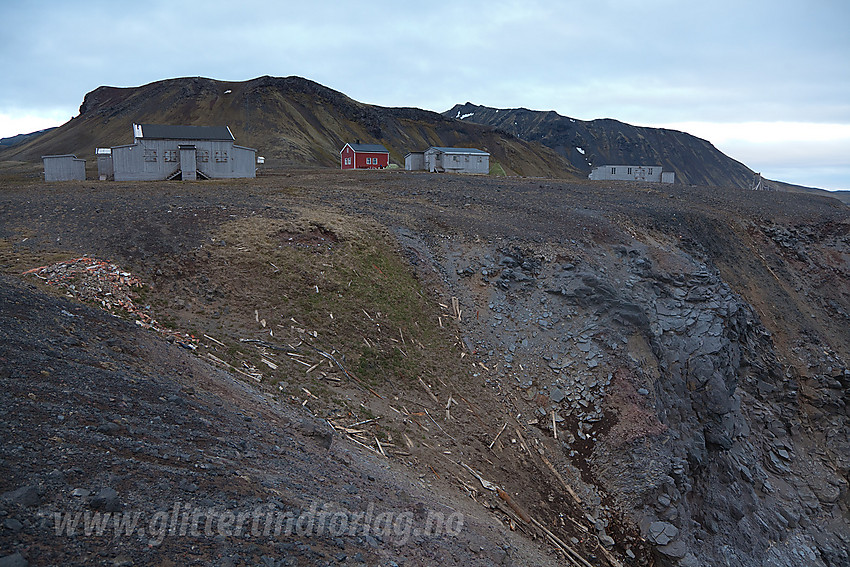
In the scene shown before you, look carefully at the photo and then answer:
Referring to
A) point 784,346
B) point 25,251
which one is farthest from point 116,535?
point 784,346

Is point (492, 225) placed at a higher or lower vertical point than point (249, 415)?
higher

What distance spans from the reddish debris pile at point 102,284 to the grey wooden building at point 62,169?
27335 millimetres

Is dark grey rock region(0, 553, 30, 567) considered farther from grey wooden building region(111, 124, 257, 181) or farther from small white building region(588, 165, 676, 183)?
small white building region(588, 165, 676, 183)

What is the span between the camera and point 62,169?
35.2m

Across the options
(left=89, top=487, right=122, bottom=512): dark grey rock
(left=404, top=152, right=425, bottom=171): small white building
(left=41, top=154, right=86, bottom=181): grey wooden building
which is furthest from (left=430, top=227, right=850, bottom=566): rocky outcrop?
(left=404, top=152, right=425, bottom=171): small white building

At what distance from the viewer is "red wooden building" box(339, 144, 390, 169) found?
64.2 metres

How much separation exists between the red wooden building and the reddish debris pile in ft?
172

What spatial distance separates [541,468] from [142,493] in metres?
10.3

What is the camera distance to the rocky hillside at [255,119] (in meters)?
81.6

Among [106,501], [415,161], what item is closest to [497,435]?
[106,501]

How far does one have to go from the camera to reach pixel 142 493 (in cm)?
585

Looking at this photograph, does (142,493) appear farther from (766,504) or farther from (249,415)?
(766,504)

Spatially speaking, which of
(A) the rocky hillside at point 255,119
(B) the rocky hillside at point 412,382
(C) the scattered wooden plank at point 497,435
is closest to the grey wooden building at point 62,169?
(B) the rocky hillside at point 412,382

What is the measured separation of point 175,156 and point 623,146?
154496mm
